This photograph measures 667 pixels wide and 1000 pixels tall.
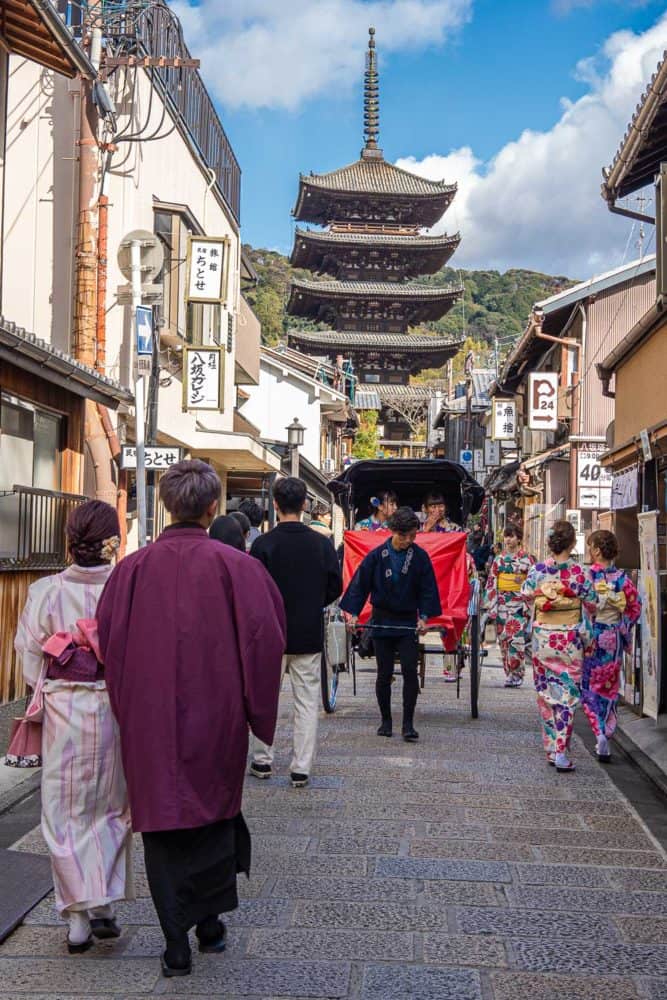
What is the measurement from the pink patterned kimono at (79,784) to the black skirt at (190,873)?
0.23m

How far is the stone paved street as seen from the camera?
12.7 feet

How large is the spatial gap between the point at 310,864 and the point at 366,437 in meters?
49.6

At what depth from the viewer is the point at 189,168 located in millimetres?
19844

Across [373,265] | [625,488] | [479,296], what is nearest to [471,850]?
[625,488]

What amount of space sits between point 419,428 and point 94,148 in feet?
151

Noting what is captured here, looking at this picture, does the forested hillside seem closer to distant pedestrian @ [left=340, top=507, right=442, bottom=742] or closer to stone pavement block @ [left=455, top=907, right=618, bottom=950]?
distant pedestrian @ [left=340, top=507, right=442, bottom=742]

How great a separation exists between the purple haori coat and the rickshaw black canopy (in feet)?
26.5

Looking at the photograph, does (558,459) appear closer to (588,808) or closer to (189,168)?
(189,168)

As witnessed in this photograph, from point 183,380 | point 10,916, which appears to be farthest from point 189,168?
point 10,916

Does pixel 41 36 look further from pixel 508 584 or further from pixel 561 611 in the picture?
pixel 508 584

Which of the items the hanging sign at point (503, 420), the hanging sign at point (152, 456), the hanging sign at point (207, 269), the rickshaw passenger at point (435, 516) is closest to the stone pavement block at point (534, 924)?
the rickshaw passenger at point (435, 516)

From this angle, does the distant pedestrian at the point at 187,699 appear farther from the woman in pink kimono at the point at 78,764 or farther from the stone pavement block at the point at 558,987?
the stone pavement block at the point at 558,987

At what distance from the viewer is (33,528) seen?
11.0 m

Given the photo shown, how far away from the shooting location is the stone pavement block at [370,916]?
4.45 m
